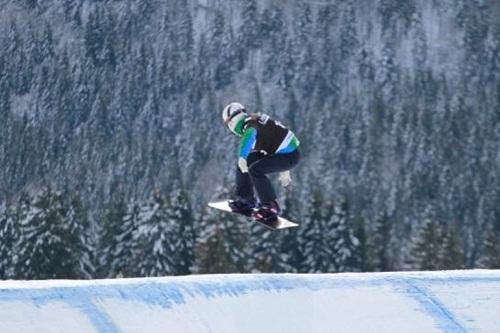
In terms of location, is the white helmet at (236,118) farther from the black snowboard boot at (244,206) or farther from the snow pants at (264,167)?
the black snowboard boot at (244,206)

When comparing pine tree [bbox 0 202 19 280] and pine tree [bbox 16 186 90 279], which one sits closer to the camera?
pine tree [bbox 16 186 90 279]

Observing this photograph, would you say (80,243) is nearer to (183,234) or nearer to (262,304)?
(183,234)

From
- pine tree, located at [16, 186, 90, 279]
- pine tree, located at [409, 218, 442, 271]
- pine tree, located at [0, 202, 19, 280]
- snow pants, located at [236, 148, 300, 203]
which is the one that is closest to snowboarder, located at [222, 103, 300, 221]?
snow pants, located at [236, 148, 300, 203]

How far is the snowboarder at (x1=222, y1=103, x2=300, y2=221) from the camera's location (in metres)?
9.96

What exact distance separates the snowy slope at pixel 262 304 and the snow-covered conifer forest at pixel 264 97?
253 ft

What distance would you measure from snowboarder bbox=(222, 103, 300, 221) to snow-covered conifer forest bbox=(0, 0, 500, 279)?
73.6 meters

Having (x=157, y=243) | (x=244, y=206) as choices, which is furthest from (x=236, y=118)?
(x=157, y=243)

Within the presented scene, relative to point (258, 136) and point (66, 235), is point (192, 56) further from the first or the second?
point (258, 136)

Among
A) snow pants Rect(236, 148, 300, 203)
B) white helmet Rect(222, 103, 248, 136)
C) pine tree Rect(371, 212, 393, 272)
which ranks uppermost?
white helmet Rect(222, 103, 248, 136)

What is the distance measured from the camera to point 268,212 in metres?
10.8

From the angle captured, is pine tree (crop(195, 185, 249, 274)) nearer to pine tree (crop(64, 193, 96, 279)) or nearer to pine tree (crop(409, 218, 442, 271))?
pine tree (crop(64, 193, 96, 279))

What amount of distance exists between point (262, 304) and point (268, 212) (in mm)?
4398

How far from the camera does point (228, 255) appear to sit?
35.3 metres

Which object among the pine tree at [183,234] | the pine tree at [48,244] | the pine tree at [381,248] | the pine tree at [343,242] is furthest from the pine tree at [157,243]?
the pine tree at [381,248]
